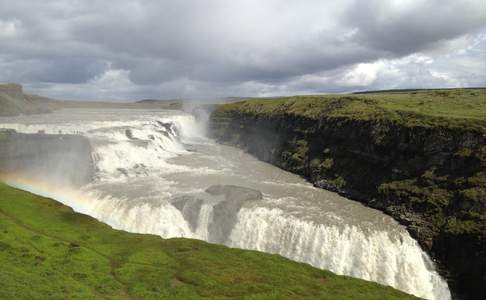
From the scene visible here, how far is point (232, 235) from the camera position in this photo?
36375 mm

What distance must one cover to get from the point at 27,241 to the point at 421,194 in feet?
115

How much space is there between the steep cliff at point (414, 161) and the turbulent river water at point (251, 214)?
1.89 metres

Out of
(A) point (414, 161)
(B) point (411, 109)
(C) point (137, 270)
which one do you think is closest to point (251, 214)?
(C) point (137, 270)

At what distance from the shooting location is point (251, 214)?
3753cm

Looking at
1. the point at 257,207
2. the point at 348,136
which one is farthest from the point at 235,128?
the point at 257,207

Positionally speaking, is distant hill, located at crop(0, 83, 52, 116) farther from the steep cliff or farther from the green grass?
the steep cliff

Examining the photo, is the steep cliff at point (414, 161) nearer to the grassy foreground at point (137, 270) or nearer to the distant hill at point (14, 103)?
the grassy foreground at point (137, 270)

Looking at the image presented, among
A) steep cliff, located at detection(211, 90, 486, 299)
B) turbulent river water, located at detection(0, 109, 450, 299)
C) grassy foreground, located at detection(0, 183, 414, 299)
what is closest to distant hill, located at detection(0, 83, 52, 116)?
turbulent river water, located at detection(0, 109, 450, 299)

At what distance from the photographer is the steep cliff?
32.8m

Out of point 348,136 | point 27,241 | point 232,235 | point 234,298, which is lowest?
point 232,235

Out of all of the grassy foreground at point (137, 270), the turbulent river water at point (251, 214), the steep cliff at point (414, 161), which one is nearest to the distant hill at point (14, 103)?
the turbulent river water at point (251, 214)

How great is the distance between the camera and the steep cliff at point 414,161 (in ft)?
108

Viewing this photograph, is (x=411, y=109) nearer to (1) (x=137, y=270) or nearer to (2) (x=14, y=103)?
(1) (x=137, y=270)

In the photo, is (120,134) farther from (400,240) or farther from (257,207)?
(400,240)
